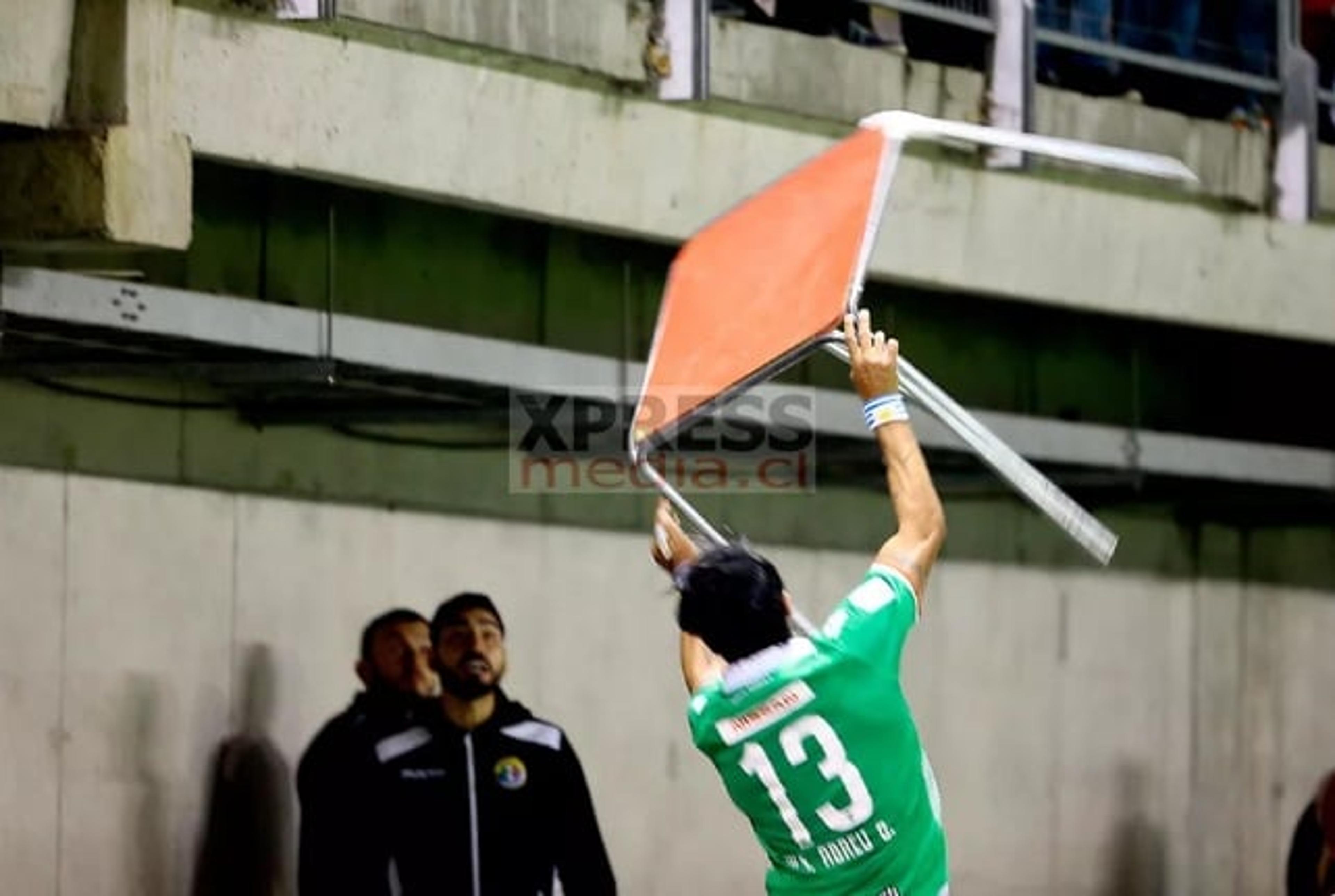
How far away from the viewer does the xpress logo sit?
11539 millimetres

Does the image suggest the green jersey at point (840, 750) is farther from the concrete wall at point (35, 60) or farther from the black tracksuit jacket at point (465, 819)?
the black tracksuit jacket at point (465, 819)

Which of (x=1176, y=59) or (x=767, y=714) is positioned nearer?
(x=767, y=714)

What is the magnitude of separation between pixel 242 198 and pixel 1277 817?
6714 millimetres

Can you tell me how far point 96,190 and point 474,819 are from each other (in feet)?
8.08

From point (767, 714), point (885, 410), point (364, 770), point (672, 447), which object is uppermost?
point (672, 447)

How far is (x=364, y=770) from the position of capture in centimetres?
1046

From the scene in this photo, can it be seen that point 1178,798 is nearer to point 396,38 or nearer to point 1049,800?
point 1049,800

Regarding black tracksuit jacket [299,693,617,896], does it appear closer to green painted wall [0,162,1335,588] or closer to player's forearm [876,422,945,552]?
green painted wall [0,162,1335,588]

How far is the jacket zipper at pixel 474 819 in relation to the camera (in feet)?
34.2

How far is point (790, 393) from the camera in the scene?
11922mm

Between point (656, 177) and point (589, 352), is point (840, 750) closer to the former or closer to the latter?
point (656, 177)

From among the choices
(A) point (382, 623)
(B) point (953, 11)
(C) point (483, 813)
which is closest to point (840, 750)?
(C) point (483, 813)

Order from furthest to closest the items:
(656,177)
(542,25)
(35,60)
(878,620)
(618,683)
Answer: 1. (618,683)
2. (656,177)
3. (542,25)
4. (35,60)
5. (878,620)

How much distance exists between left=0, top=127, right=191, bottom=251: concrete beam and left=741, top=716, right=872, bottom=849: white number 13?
10.4 feet
